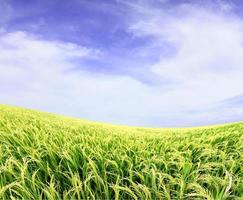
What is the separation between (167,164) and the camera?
6082mm

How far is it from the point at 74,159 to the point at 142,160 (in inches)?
54.1

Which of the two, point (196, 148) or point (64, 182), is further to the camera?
point (196, 148)

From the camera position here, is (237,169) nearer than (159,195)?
No

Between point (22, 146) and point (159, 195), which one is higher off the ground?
point (22, 146)

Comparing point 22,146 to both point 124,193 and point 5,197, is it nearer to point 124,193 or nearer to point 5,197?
point 5,197

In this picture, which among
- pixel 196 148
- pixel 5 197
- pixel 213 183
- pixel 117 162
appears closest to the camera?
pixel 5 197

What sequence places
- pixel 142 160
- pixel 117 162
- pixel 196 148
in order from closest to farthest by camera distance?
pixel 117 162, pixel 142 160, pixel 196 148

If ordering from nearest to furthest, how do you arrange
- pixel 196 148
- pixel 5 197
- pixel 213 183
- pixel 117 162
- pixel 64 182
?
pixel 5 197 → pixel 213 183 → pixel 64 182 → pixel 117 162 → pixel 196 148

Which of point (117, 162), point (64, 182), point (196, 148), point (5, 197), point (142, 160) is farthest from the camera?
point (196, 148)

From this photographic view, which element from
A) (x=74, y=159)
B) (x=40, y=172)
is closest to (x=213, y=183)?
(x=74, y=159)

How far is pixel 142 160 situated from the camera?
6.62 m

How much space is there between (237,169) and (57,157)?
3.22m

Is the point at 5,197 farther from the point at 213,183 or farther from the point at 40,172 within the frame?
the point at 213,183

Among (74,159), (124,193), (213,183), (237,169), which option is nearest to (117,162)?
(74,159)
